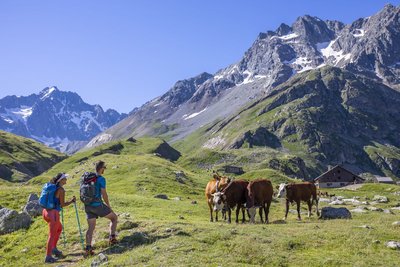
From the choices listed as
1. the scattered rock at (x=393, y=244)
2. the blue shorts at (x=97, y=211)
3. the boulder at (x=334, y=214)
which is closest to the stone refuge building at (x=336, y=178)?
the boulder at (x=334, y=214)

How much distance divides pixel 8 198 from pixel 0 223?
12094 mm

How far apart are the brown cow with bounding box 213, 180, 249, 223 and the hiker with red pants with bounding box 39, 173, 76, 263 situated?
1277 cm

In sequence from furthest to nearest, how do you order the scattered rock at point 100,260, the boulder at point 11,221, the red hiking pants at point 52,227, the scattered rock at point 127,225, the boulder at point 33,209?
the boulder at point 33,209
the boulder at point 11,221
the scattered rock at point 127,225
the red hiking pants at point 52,227
the scattered rock at point 100,260

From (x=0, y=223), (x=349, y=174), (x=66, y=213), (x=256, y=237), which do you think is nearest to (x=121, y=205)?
(x=66, y=213)

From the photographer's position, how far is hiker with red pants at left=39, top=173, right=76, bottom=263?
19.6m

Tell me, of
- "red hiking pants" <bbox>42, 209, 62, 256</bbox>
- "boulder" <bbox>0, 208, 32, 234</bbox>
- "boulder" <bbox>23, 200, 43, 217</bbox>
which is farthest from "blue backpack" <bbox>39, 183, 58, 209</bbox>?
"boulder" <bbox>23, 200, 43, 217</bbox>

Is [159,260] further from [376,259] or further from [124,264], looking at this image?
[376,259]

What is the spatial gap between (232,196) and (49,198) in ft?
47.7

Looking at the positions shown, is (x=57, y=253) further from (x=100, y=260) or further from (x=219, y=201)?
(x=219, y=201)

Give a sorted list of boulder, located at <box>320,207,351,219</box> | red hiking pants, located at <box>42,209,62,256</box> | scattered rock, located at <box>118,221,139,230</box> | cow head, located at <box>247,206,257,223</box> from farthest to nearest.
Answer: boulder, located at <box>320,207,351,219</box> → cow head, located at <box>247,206,257,223</box> → scattered rock, located at <box>118,221,139,230</box> → red hiking pants, located at <box>42,209,62,256</box>

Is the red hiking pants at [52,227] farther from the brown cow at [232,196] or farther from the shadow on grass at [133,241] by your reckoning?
the brown cow at [232,196]

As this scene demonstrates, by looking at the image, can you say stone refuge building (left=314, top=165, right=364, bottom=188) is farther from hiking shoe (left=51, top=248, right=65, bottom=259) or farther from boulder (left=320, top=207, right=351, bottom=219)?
hiking shoe (left=51, top=248, right=65, bottom=259)

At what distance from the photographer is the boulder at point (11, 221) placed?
25594mm

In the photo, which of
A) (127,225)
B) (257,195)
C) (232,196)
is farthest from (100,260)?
(257,195)
